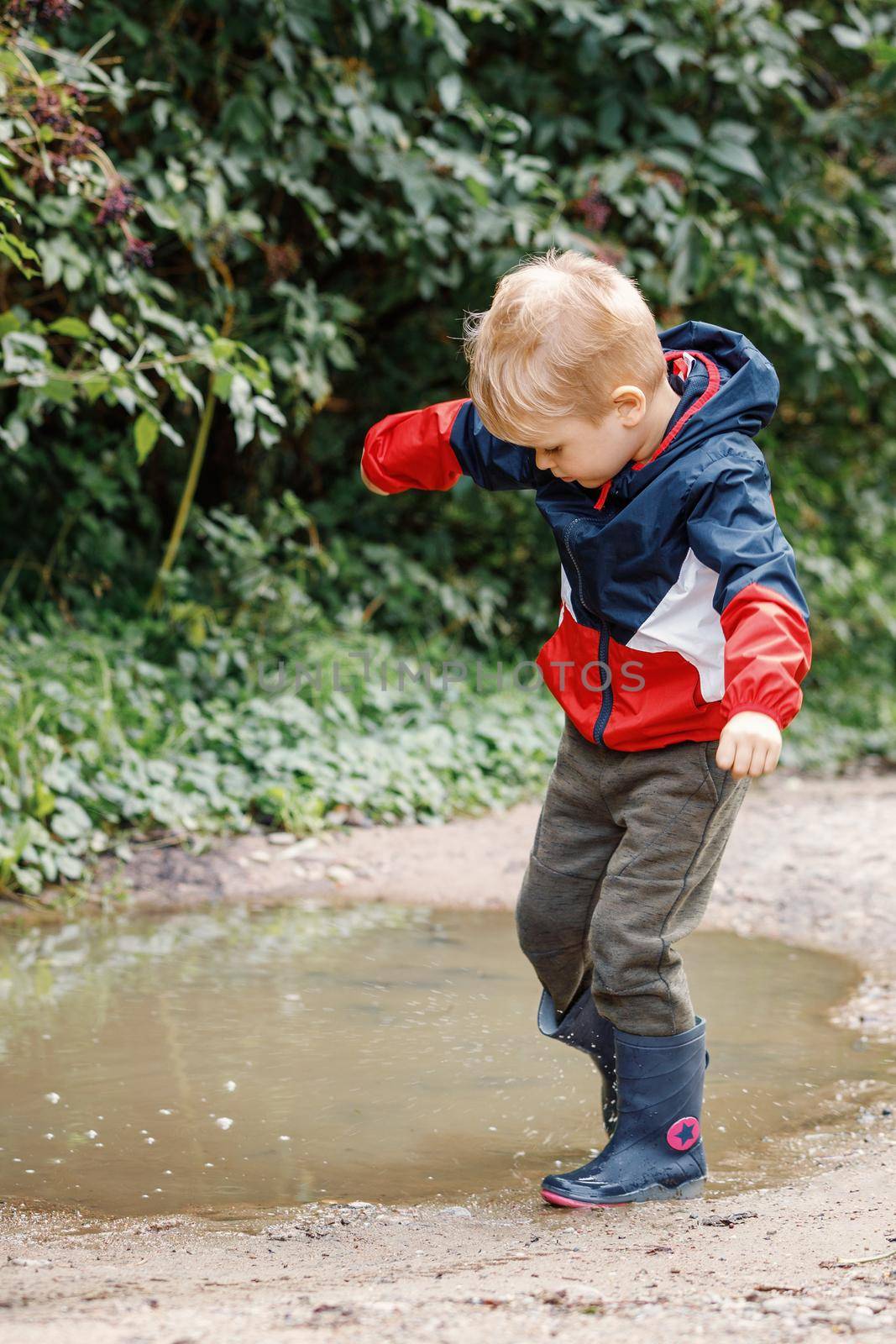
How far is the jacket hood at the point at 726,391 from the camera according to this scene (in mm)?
2037

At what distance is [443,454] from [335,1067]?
1125mm

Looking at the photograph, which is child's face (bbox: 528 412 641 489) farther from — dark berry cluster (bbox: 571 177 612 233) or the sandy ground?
dark berry cluster (bbox: 571 177 612 233)

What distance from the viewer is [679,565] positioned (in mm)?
2027

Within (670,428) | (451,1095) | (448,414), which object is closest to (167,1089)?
(451,1095)

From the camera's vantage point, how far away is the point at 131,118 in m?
4.38

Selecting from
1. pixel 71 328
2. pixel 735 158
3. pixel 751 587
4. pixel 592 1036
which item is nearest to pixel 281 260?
pixel 71 328

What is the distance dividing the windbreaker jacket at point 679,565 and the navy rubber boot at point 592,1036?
1.59ft

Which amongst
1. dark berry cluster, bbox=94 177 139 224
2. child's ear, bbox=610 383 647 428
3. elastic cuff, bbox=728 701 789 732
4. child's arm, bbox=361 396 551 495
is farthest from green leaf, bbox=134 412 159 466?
elastic cuff, bbox=728 701 789 732

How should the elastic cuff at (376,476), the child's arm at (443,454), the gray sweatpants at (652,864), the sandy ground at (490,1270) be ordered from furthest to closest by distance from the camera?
the elastic cuff at (376,476) < the child's arm at (443,454) < the gray sweatpants at (652,864) < the sandy ground at (490,1270)

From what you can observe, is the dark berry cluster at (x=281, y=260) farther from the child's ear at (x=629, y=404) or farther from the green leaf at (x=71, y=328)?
the child's ear at (x=629, y=404)

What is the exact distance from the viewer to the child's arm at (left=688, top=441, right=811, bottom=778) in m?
1.69

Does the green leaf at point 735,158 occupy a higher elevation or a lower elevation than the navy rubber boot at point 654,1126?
higher

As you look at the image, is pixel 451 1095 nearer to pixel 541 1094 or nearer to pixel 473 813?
pixel 541 1094

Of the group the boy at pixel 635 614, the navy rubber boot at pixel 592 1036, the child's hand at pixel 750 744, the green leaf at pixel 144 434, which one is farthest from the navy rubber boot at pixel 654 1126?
the green leaf at pixel 144 434
